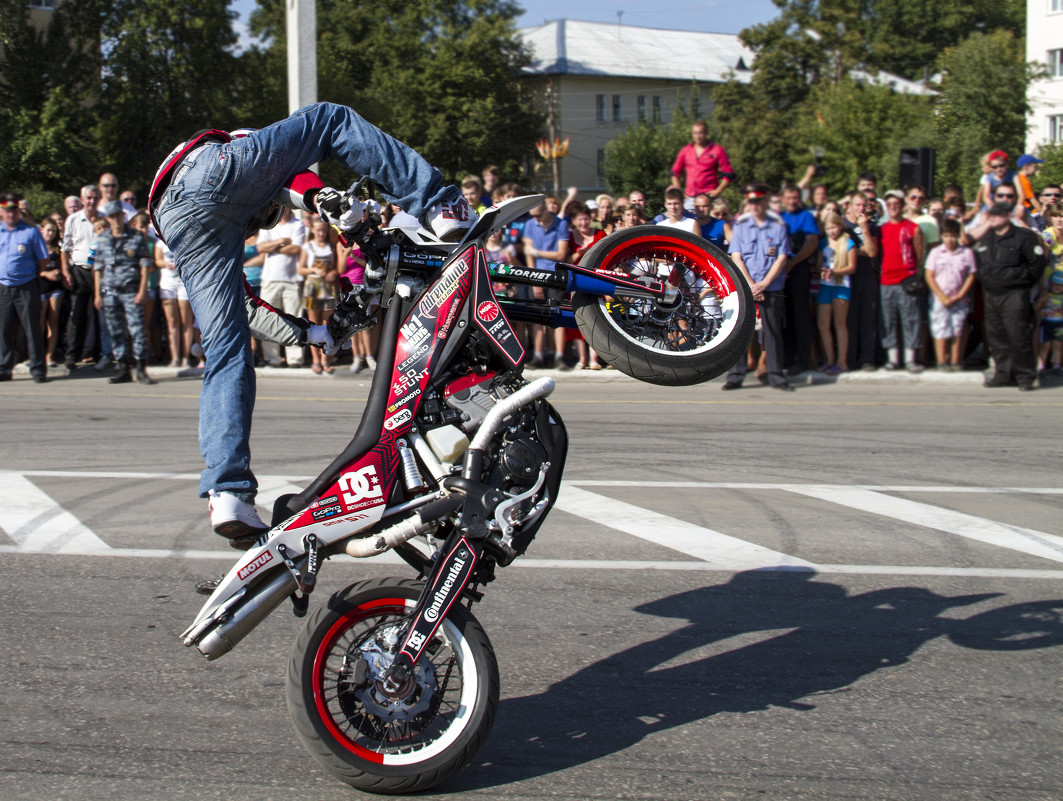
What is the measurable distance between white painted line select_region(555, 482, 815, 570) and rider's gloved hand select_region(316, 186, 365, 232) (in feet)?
10.5

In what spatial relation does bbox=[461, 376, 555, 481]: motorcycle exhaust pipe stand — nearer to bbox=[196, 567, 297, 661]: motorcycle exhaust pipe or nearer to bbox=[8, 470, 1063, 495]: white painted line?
bbox=[196, 567, 297, 661]: motorcycle exhaust pipe

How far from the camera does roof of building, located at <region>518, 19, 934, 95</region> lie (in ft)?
318

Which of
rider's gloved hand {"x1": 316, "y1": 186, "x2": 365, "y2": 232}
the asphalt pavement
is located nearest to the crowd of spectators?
the asphalt pavement

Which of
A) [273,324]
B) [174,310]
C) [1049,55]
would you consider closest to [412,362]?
[273,324]

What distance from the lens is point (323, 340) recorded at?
4.11 m

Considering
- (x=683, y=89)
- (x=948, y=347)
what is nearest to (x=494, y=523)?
(x=948, y=347)

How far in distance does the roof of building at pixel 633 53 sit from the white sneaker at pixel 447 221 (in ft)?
299

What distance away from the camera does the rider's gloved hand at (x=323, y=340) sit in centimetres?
411

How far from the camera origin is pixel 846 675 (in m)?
4.65

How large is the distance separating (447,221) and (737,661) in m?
2.27

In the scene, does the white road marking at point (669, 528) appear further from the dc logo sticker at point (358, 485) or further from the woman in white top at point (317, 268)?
the woman in white top at point (317, 268)

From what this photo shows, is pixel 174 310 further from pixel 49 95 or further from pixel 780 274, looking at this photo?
pixel 49 95

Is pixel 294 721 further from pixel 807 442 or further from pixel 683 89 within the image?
pixel 683 89

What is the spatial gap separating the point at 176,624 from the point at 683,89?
102392mm
